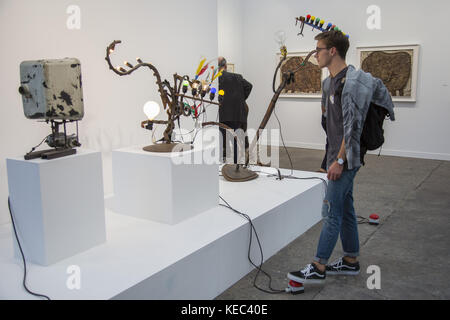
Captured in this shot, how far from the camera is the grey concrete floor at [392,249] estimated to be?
2430 millimetres

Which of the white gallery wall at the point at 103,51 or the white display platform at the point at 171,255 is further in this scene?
the white gallery wall at the point at 103,51

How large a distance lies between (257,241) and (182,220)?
20.3 inches

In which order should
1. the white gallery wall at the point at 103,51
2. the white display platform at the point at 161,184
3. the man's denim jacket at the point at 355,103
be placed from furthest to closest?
the white gallery wall at the point at 103,51, the white display platform at the point at 161,184, the man's denim jacket at the point at 355,103

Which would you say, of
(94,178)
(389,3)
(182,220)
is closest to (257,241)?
(182,220)

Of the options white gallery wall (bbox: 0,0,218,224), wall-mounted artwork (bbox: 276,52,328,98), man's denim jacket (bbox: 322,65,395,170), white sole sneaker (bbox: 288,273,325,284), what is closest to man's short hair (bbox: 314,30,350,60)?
man's denim jacket (bbox: 322,65,395,170)

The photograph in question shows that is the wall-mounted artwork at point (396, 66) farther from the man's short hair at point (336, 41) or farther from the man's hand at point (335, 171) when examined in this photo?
the man's hand at point (335, 171)

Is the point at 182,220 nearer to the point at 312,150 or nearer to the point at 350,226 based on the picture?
the point at 350,226

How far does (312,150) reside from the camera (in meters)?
7.48

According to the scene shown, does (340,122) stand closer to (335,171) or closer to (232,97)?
(335,171)

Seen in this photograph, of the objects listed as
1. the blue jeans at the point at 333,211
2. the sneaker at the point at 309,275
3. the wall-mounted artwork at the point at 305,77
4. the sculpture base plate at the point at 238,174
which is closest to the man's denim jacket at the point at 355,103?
the blue jeans at the point at 333,211

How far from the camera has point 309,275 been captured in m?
2.39

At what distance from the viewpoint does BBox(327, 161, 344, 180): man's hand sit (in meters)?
2.27

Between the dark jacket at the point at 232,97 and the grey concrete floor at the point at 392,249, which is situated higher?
the dark jacket at the point at 232,97

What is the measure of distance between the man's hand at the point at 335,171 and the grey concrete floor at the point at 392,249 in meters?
0.69
